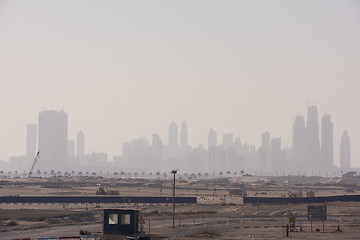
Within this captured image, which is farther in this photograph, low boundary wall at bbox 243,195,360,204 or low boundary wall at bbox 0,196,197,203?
low boundary wall at bbox 243,195,360,204

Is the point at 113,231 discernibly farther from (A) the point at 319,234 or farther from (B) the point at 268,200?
(B) the point at 268,200

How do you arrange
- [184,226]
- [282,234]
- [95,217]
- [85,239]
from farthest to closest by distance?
[95,217] < [184,226] < [282,234] < [85,239]

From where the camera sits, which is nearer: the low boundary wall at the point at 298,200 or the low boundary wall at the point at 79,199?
the low boundary wall at the point at 79,199

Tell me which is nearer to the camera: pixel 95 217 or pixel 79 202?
pixel 95 217

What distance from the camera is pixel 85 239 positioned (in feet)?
184

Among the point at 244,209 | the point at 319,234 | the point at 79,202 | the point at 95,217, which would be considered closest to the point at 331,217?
the point at 244,209

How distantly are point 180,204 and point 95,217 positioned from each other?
110 ft

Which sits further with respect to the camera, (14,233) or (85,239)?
(14,233)

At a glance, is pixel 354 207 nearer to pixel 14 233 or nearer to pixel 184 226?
pixel 184 226

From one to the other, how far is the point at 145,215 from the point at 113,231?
3206 centimetres

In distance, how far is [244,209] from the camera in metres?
102

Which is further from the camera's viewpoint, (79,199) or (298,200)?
(298,200)

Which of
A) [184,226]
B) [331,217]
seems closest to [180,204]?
[331,217]

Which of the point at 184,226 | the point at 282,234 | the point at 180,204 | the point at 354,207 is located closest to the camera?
the point at 282,234
